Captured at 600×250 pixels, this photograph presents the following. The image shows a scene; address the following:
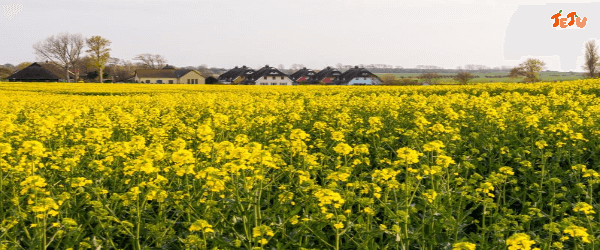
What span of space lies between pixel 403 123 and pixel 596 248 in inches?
214

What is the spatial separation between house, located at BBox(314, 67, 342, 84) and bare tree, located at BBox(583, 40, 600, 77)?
172 ft

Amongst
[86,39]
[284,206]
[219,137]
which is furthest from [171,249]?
[86,39]

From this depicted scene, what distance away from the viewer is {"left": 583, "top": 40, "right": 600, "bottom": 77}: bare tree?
72125mm

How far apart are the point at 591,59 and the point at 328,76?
5710 centimetres

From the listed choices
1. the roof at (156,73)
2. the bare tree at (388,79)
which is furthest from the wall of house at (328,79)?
the roof at (156,73)

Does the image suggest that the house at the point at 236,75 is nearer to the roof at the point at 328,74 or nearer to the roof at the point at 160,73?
the roof at the point at 160,73

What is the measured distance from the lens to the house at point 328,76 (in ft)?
349

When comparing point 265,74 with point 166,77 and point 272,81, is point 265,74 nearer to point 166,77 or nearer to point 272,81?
point 272,81

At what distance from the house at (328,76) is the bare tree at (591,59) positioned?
172 ft

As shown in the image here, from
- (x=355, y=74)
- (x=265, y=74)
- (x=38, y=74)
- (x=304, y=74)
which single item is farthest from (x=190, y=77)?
(x=355, y=74)

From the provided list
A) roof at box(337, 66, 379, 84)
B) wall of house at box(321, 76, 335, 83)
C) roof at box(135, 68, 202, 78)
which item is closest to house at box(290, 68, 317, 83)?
wall of house at box(321, 76, 335, 83)

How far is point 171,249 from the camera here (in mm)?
3969

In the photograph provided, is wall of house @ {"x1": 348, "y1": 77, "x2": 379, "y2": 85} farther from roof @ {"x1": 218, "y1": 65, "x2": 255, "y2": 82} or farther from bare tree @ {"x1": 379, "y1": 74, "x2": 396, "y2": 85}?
roof @ {"x1": 218, "y1": 65, "x2": 255, "y2": 82}

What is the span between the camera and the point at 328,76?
357 ft
